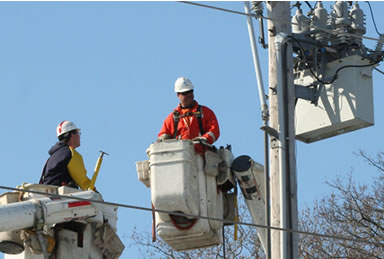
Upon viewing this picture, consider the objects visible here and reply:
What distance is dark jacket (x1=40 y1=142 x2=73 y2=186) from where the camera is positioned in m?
16.1

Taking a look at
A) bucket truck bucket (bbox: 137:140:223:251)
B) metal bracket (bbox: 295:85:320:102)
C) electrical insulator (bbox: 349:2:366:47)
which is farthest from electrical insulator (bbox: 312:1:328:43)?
bucket truck bucket (bbox: 137:140:223:251)

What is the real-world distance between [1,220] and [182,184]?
2.05 m

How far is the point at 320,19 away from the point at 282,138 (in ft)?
6.81

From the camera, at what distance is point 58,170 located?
1612 cm

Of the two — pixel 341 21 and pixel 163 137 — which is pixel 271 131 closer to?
pixel 163 137

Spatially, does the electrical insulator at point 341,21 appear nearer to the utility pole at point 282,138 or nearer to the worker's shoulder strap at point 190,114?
the utility pole at point 282,138

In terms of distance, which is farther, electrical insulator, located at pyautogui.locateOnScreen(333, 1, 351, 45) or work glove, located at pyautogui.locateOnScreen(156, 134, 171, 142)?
electrical insulator, located at pyautogui.locateOnScreen(333, 1, 351, 45)

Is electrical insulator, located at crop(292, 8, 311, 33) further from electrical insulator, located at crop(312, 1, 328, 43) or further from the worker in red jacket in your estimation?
the worker in red jacket

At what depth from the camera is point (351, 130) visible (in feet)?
50.7

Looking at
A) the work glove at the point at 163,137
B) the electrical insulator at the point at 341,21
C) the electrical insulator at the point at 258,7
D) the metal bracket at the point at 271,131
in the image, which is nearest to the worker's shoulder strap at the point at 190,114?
the work glove at the point at 163,137

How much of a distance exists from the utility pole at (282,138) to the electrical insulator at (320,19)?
858 mm

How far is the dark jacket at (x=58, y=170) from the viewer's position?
632 inches

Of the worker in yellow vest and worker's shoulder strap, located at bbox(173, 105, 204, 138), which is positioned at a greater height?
worker's shoulder strap, located at bbox(173, 105, 204, 138)

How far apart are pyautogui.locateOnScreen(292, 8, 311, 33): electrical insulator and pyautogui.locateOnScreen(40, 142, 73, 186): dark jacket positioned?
3.04 metres
